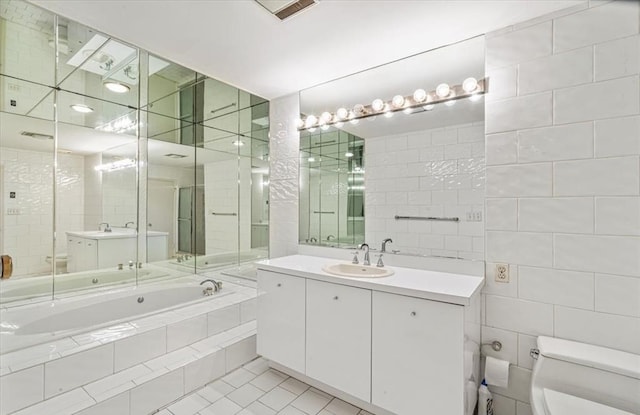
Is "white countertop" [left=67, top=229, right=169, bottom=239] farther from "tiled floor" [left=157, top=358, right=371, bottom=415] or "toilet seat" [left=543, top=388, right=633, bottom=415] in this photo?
"toilet seat" [left=543, top=388, right=633, bottom=415]

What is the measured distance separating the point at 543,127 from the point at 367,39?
1198 mm

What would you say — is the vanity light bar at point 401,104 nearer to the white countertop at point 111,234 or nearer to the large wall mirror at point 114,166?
the large wall mirror at point 114,166

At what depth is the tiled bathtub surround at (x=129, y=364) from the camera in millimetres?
1594

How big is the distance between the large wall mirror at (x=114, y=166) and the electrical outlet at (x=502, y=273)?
2.49m

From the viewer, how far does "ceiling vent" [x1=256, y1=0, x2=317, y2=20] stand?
5.37ft

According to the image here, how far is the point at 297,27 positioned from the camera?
1.85 m

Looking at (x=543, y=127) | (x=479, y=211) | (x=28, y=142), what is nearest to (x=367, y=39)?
(x=543, y=127)

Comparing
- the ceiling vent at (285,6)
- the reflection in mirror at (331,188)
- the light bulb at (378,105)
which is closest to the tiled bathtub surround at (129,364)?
the reflection in mirror at (331,188)

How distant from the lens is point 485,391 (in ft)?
5.73

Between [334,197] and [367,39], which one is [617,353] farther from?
[367,39]

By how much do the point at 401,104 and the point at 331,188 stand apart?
0.91 m

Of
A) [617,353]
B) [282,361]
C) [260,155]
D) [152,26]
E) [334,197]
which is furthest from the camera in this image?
[260,155]

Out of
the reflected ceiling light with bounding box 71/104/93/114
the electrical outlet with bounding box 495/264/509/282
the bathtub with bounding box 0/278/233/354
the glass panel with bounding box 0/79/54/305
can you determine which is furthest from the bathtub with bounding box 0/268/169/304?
the electrical outlet with bounding box 495/264/509/282

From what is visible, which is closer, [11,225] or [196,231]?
[11,225]
